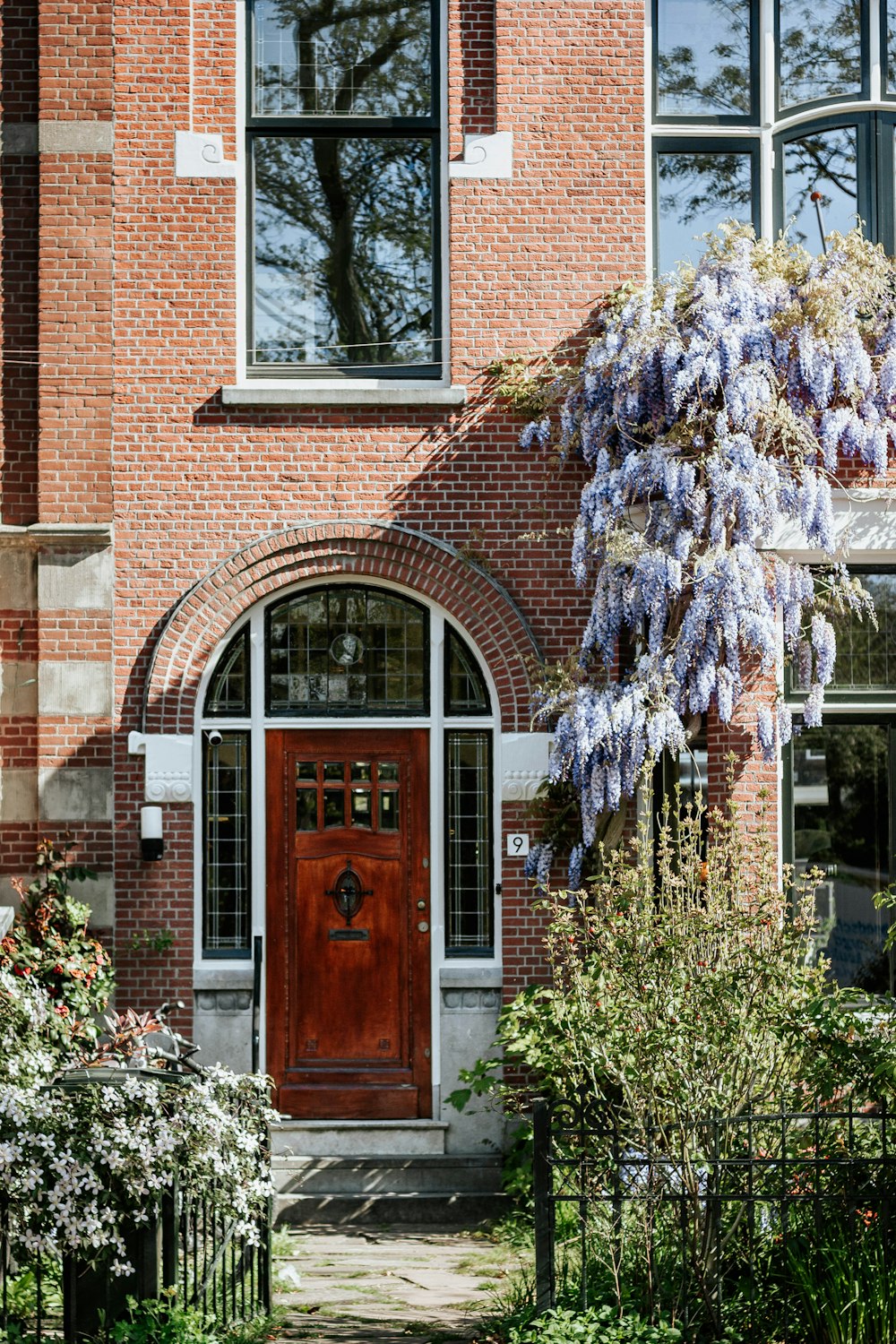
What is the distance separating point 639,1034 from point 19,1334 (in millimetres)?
2754

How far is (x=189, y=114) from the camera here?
922cm

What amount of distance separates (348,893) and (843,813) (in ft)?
10.5

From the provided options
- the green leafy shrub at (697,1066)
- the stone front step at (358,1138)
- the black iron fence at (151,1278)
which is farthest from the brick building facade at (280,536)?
the green leafy shrub at (697,1066)

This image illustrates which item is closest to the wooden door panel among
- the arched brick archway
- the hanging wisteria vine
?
the arched brick archway

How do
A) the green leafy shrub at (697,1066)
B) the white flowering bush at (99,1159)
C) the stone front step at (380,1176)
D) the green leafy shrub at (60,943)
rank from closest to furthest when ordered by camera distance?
the white flowering bush at (99,1159) < the green leafy shrub at (697,1066) < the green leafy shrub at (60,943) < the stone front step at (380,1176)

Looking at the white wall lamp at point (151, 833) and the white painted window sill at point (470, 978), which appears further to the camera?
the white painted window sill at point (470, 978)

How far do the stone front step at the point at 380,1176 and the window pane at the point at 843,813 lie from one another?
Result: 264 cm

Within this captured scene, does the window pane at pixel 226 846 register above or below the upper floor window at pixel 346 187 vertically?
below

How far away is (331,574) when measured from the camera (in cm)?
920

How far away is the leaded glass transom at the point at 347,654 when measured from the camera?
30.4 feet

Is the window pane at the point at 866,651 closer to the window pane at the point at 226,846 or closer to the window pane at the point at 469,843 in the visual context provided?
the window pane at the point at 469,843

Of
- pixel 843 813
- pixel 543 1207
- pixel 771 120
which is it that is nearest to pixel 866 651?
pixel 843 813

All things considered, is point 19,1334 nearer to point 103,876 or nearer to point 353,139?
point 103,876

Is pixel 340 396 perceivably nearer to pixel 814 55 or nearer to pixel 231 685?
pixel 231 685
